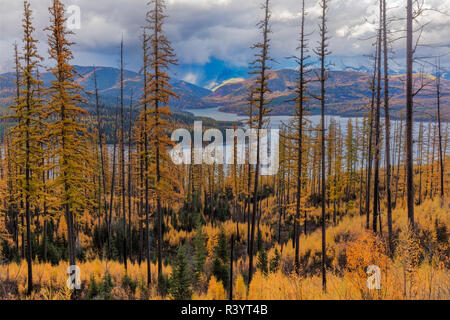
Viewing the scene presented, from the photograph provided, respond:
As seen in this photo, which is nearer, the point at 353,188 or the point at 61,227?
the point at 61,227

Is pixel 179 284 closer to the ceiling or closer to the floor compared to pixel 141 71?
closer to the floor

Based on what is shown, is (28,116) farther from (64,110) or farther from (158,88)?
(158,88)

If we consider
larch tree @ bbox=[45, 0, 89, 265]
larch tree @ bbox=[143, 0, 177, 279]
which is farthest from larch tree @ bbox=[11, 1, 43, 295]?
larch tree @ bbox=[143, 0, 177, 279]

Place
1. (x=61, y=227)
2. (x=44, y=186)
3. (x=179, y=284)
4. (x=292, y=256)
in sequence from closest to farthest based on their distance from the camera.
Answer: (x=179, y=284)
(x=44, y=186)
(x=292, y=256)
(x=61, y=227)

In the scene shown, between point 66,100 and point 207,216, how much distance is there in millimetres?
32318

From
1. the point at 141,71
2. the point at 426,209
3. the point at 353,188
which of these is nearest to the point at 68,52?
the point at 141,71

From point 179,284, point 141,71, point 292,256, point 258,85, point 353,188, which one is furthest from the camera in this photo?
point 353,188

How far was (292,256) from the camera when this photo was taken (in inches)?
764

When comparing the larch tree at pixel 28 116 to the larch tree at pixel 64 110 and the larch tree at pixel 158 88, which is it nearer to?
the larch tree at pixel 64 110

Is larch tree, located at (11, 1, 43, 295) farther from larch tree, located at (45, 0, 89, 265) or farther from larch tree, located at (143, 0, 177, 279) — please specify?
larch tree, located at (143, 0, 177, 279)

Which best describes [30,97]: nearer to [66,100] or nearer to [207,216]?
[66,100]

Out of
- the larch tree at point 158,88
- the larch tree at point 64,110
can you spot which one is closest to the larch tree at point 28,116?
the larch tree at point 64,110
